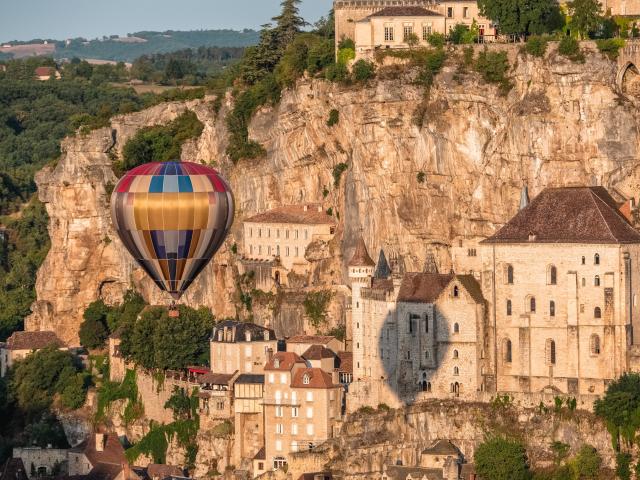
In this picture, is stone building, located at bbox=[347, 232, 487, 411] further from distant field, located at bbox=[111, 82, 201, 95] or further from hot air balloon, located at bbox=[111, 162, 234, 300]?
distant field, located at bbox=[111, 82, 201, 95]

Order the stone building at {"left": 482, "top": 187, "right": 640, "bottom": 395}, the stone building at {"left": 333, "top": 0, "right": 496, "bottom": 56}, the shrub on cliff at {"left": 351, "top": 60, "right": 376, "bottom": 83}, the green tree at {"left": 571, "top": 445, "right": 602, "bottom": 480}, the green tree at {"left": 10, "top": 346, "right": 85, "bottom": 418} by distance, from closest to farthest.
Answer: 1. the green tree at {"left": 571, "top": 445, "right": 602, "bottom": 480}
2. the stone building at {"left": 482, "top": 187, "right": 640, "bottom": 395}
3. the shrub on cliff at {"left": 351, "top": 60, "right": 376, "bottom": 83}
4. the stone building at {"left": 333, "top": 0, "right": 496, "bottom": 56}
5. the green tree at {"left": 10, "top": 346, "right": 85, "bottom": 418}

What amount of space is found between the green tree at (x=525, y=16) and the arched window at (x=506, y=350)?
15489 mm

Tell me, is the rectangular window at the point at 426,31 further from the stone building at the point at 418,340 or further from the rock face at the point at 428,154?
the stone building at the point at 418,340

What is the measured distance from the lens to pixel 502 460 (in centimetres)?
7788

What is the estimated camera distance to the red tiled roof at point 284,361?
87.1m

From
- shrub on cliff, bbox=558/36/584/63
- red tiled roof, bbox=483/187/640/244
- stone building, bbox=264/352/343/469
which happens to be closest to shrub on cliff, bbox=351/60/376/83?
shrub on cliff, bbox=558/36/584/63

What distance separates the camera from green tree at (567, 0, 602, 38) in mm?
88938

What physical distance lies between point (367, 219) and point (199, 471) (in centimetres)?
1246

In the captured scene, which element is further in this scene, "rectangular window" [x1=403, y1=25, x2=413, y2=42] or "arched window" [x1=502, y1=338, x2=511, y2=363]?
"rectangular window" [x1=403, y1=25, x2=413, y2=42]

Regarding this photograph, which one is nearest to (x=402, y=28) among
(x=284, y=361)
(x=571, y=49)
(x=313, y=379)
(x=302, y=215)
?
→ (x=571, y=49)

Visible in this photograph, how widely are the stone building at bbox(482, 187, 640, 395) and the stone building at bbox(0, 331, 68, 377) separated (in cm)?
3432

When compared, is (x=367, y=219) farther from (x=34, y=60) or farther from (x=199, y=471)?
(x=34, y=60)

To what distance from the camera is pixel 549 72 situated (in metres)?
87.1

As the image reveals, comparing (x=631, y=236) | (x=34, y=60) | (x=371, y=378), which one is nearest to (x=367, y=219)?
(x=371, y=378)
